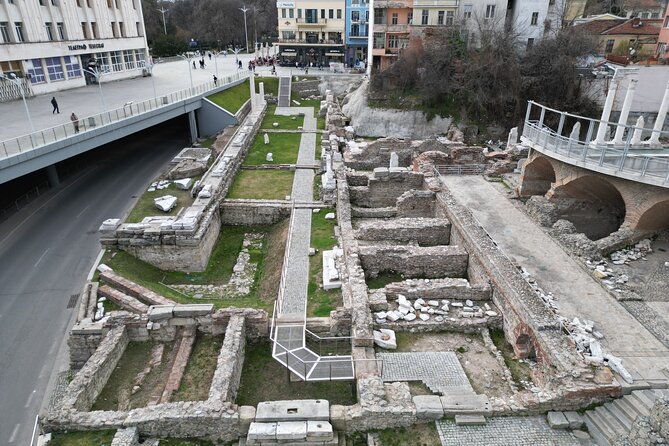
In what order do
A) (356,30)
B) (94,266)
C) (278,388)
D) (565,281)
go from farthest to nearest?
(356,30) < (94,266) < (565,281) < (278,388)

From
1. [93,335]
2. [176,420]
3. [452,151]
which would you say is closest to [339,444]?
[176,420]

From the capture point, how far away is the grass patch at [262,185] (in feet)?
71.1

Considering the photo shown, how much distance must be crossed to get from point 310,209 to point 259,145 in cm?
1165

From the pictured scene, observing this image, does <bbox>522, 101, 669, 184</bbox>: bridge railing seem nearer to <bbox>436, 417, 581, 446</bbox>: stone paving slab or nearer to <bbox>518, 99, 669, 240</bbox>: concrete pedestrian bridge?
<bbox>518, 99, 669, 240</bbox>: concrete pedestrian bridge

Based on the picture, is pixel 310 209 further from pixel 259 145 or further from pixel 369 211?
pixel 259 145

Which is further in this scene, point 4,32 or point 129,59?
point 129,59

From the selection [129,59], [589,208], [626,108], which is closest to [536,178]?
[589,208]

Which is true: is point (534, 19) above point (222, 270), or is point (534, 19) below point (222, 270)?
above

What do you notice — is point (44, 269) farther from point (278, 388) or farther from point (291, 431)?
point (291, 431)

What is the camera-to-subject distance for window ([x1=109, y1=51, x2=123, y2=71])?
40.0 meters

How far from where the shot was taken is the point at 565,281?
13.5m

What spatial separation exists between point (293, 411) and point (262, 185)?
1498cm

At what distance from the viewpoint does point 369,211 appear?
19.8 metres

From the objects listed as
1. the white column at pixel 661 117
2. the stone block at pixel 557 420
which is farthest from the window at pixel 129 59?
the stone block at pixel 557 420
